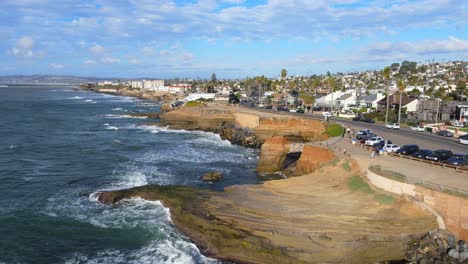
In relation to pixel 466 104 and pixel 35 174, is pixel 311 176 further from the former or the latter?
pixel 466 104

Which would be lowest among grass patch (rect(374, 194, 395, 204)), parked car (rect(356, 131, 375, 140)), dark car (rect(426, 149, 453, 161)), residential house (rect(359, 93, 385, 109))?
grass patch (rect(374, 194, 395, 204))

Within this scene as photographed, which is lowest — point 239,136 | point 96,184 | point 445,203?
point 96,184

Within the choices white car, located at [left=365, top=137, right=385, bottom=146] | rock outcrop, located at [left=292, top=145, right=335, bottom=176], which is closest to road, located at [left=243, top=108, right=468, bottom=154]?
white car, located at [left=365, top=137, right=385, bottom=146]

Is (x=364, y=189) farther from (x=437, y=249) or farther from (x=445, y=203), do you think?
(x=437, y=249)

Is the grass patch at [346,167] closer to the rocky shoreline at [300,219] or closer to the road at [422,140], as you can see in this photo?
the rocky shoreline at [300,219]

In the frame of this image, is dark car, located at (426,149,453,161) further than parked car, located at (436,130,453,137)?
No

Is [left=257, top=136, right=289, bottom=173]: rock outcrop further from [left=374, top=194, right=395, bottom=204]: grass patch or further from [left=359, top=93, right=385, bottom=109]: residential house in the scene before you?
[left=359, top=93, right=385, bottom=109]: residential house

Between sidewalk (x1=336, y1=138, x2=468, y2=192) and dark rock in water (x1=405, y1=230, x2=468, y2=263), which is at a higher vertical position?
sidewalk (x1=336, y1=138, x2=468, y2=192)

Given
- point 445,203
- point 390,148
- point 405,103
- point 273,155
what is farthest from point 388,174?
point 405,103
